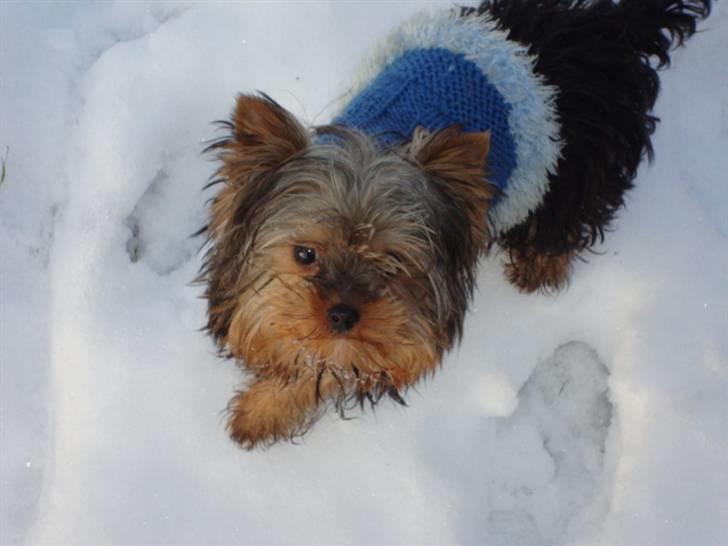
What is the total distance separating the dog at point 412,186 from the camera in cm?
163

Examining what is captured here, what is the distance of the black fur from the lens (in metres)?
2.00

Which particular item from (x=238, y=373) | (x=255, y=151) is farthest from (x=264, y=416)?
(x=255, y=151)

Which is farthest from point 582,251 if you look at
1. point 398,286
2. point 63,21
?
point 63,21

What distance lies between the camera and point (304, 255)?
5.40 ft

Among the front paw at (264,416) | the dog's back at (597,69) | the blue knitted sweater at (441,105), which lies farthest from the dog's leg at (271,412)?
the dog's back at (597,69)

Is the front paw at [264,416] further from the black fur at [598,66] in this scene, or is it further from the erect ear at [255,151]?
the black fur at [598,66]

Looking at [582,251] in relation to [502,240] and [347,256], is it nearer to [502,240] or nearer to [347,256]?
[502,240]

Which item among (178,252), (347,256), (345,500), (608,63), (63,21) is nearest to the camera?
(347,256)

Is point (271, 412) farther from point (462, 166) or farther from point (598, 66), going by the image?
point (598, 66)

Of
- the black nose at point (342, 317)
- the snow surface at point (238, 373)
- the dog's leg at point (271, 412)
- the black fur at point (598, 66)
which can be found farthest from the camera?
the snow surface at point (238, 373)

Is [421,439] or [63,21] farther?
[63,21]

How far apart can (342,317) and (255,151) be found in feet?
1.40

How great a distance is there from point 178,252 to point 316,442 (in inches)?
29.1

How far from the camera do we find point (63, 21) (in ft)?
8.83
